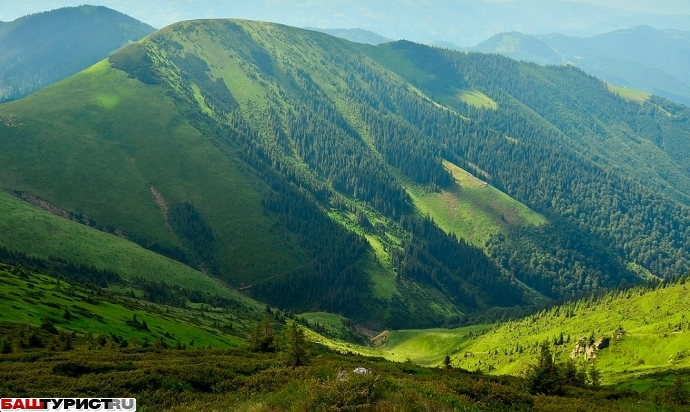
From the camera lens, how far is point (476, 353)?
170 m

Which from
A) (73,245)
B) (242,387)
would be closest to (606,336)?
(242,387)

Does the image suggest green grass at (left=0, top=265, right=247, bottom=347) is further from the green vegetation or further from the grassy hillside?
the grassy hillside

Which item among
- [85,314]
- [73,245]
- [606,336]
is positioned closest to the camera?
[85,314]

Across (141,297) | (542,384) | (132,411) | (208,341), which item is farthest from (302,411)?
(141,297)

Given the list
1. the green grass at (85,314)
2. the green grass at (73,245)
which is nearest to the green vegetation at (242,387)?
the green grass at (85,314)

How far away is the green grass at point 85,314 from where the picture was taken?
263 feet

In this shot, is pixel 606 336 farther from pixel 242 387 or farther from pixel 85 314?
pixel 85 314

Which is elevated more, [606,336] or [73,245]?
[606,336]

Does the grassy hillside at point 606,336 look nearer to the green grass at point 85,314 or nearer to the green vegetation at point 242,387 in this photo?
the green vegetation at point 242,387

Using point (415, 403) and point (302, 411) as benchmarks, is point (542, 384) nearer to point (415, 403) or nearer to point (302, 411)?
point (415, 403)

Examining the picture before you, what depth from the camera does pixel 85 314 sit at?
9075cm

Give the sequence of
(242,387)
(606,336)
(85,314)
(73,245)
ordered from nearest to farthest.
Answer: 1. (242,387)
2. (85,314)
3. (606,336)
4. (73,245)

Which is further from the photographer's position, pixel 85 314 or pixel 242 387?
pixel 85 314

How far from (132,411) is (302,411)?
11367mm
